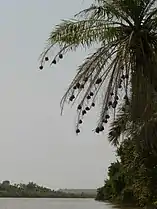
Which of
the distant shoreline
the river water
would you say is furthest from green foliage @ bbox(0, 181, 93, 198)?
the river water

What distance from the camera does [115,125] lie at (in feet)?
58.1

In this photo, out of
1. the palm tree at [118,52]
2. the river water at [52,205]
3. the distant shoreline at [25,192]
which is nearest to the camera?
the palm tree at [118,52]

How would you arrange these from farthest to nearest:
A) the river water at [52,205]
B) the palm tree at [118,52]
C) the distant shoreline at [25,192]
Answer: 1. the distant shoreline at [25,192]
2. the river water at [52,205]
3. the palm tree at [118,52]

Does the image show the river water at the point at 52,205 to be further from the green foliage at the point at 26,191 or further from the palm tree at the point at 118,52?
the green foliage at the point at 26,191

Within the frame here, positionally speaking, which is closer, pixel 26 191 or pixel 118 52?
pixel 118 52

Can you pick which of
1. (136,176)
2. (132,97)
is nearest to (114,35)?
(132,97)

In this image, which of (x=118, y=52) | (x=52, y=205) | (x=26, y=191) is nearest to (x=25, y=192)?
(x=26, y=191)

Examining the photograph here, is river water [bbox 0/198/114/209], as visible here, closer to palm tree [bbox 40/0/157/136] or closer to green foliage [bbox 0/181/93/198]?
palm tree [bbox 40/0/157/136]

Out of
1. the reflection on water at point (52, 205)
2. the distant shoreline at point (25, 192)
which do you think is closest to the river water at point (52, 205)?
the reflection on water at point (52, 205)

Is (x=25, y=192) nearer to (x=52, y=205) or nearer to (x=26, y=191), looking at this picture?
(x=26, y=191)

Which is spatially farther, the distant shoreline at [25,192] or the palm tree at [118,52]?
the distant shoreline at [25,192]

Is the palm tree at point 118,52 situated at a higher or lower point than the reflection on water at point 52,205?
higher

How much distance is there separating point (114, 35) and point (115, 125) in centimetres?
715

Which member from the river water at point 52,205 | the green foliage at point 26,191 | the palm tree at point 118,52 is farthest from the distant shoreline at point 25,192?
the palm tree at point 118,52
